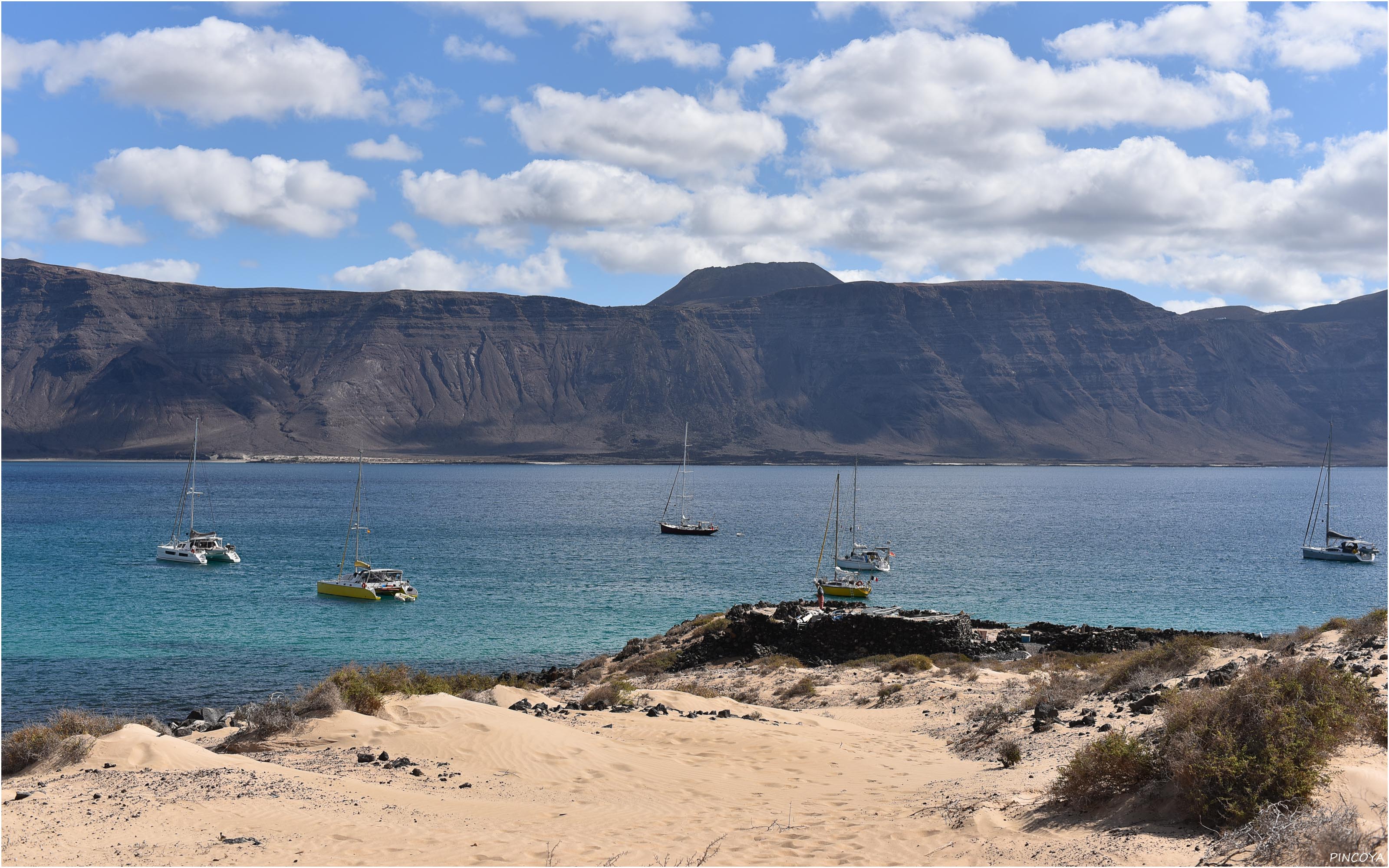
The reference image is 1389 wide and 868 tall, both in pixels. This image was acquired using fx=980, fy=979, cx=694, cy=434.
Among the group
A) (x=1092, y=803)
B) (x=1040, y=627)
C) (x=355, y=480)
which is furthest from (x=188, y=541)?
(x=355, y=480)

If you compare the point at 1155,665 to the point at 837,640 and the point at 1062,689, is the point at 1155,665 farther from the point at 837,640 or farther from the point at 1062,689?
the point at 837,640

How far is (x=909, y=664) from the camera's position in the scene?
26.0 meters

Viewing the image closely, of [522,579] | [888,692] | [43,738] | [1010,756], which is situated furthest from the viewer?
[522,579]

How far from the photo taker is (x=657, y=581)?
178 feet

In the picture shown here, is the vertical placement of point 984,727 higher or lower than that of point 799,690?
higher

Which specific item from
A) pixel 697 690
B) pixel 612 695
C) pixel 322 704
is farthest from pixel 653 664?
pixel 322 704

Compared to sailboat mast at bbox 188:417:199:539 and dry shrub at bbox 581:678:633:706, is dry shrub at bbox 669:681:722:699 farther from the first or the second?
sailboat mast at bbox 188:417:199:539

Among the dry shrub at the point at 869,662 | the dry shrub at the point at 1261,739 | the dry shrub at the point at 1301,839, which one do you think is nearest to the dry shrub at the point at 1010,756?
the dry shrub at the point at 1261,739

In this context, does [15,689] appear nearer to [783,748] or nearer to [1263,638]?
[783,748]

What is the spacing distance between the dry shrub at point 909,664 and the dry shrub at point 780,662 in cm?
263

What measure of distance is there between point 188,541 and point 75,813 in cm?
5584

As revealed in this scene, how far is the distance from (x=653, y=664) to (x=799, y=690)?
6.97 meters

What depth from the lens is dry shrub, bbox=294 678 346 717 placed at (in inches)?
646

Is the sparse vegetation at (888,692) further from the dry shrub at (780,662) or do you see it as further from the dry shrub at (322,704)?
the dry shrub at (322,704)
